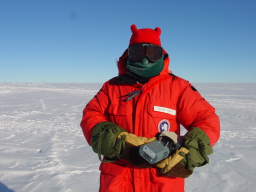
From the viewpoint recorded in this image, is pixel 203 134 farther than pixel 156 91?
No

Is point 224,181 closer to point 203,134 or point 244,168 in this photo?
point 244,168

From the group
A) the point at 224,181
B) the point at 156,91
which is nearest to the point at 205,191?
the point at 224,181

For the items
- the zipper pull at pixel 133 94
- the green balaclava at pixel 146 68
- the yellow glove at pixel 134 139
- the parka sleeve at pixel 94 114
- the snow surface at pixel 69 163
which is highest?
the green balaclava at pixel 146 68

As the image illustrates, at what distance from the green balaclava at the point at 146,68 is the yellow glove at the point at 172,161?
0.45 metres

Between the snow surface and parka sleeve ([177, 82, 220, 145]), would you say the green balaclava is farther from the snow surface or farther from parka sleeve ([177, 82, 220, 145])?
the snow surface

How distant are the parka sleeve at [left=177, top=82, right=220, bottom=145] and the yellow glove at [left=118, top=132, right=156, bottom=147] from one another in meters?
0.22

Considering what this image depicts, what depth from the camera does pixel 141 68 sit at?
5.03ft

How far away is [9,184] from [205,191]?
7.94ft

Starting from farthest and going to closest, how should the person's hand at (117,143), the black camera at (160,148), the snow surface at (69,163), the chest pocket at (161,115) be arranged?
the snow surface at (69,163) → the chest pocket at (161,115) → the person's hand at (117,143) → the black camera at (160,148)

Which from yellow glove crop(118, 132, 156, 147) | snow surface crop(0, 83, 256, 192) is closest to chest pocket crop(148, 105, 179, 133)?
yellow glove crop(118, 132, 156, 147)

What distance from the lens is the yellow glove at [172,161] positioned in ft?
4.27

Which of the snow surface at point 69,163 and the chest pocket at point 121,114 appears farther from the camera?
the snow surface at point 69,163

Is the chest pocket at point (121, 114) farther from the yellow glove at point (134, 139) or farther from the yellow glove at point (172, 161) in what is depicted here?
the yellow glove at point (172, 161)

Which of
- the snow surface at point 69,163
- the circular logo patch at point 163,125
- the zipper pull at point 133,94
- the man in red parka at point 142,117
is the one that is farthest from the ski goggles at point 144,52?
the snow surface at point 69,163
